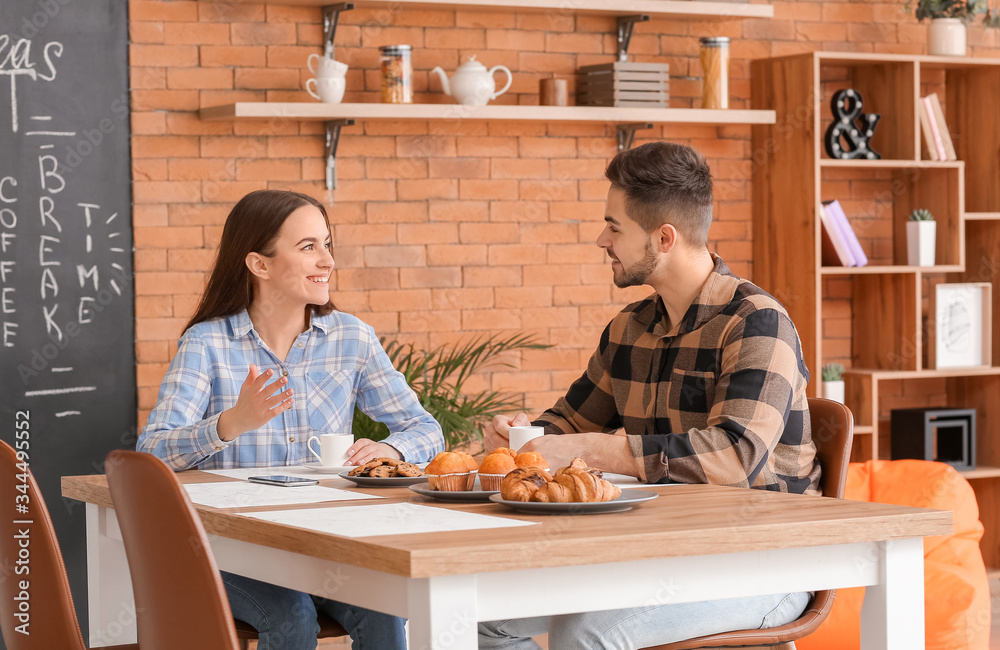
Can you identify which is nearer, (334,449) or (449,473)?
(449,473)

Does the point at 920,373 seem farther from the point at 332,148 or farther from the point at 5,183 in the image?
the point at 5,183

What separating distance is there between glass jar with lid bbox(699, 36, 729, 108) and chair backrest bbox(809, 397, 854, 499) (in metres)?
2.08

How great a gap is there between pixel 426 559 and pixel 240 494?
0.67m

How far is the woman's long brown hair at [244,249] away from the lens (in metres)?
2.66

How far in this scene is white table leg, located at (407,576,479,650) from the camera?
4.36 ft

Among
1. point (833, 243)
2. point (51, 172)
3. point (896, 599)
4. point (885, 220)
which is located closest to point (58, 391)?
point (51, 172)

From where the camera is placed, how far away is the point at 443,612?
4.40 ft

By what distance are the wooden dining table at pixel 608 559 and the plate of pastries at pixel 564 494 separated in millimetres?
18

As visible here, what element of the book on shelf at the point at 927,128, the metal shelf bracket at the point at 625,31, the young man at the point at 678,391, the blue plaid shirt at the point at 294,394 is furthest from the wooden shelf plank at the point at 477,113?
the young man at the point at 678,391

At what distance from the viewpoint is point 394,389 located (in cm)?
270

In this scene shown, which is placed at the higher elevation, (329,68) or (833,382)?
(329,68)

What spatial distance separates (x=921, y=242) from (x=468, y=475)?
3.10m

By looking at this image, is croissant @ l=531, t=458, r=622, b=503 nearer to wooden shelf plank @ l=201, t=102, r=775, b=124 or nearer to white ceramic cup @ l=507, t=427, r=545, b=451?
white ceramic cup @ l=507, t=427, r=545, b=451

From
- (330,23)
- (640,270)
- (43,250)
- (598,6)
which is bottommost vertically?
(640,270)
